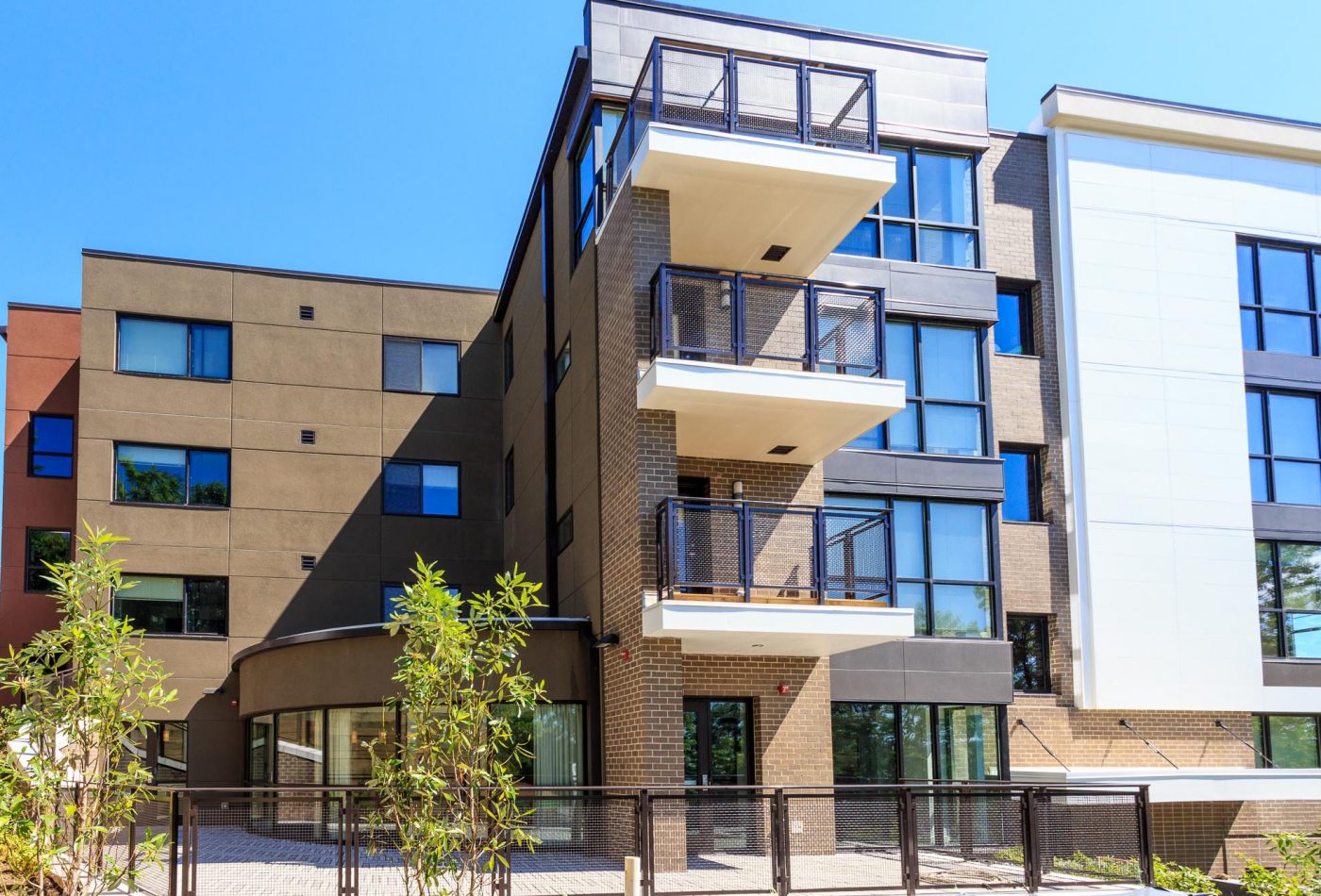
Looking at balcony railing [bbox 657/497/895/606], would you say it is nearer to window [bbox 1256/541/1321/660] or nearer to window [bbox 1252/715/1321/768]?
window [bbox 1256/541/1321/660]

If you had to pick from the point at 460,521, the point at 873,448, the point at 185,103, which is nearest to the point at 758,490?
the point at 873,448

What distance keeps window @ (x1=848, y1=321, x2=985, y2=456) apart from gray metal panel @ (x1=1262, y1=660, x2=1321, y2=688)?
618cm

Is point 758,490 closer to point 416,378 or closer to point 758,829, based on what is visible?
point 758,829

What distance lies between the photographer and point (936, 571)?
63.0ft

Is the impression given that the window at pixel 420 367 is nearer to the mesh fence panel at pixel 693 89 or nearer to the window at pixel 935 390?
the window at pixel 935 390

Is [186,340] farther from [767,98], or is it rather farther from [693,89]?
[767,98]

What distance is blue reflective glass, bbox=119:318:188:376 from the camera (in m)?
25.1

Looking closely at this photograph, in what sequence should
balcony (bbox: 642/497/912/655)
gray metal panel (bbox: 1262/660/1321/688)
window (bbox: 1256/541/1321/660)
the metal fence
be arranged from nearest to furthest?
the metal fence
balcony (bbox: 642/497/912/655)
gray metal panel (bbox: 1262/660/1321/688)
window (bbox: 1256/541/1321/660)

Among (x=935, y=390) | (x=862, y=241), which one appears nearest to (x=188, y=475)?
(x=862, y=241)

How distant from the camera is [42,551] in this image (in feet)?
85.8

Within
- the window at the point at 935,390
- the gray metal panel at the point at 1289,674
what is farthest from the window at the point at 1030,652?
the gray metal panel at the point at 1289,674

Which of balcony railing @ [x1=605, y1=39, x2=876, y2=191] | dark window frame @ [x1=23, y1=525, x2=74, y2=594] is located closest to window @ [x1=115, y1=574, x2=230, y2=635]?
dark window frame @ [x1=23, y1=525, x2=74, y2=594]

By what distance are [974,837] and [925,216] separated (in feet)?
33.5

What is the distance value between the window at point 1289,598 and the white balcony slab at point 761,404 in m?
8.82
